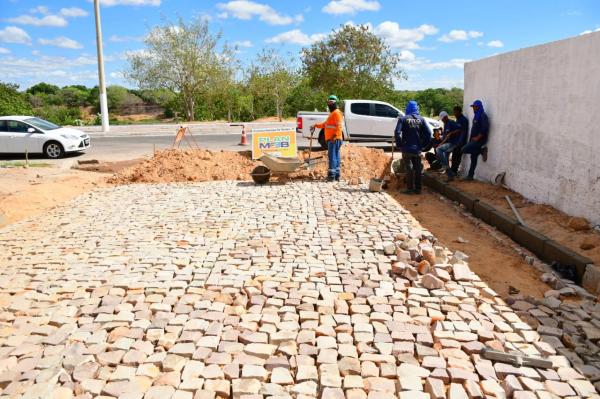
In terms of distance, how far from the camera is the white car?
1588 centimetres

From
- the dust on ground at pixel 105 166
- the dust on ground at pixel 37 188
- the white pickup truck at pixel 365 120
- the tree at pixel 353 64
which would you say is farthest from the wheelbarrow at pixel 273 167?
the tree at pixel 353 64

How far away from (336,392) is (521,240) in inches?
175

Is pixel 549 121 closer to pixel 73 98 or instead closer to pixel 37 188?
pixel 37 188

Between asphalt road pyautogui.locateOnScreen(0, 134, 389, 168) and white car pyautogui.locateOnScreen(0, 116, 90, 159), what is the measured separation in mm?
368

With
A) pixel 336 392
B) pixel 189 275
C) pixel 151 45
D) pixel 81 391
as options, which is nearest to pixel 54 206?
pixel 189 275

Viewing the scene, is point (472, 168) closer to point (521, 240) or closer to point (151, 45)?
point (521, 240)

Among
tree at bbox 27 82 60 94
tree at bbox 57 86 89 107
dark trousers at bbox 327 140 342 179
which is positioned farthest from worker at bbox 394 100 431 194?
tree at bbox 27 82 60 94

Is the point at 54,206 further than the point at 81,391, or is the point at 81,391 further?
the point at 54,206

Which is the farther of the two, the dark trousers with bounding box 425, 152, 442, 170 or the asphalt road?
the asphalt road

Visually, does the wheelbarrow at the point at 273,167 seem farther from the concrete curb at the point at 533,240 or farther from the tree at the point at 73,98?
the tree at the point at 73,98

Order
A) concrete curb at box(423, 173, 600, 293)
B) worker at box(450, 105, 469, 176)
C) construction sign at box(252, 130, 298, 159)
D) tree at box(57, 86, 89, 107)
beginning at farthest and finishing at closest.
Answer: tree at box(57, 86, 89, 107)
construction sign at box(252, 130, 298, 159)
worker at box(450, 105, 469, 176)
concrete curb at box(423, 173, 600, 293)

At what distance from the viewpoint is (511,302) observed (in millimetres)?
4617

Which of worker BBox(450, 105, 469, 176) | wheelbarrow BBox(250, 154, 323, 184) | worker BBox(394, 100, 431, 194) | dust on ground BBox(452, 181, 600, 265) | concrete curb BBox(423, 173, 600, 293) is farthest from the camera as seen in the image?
wheelbarrow BBox(250, 154, 323, 184)

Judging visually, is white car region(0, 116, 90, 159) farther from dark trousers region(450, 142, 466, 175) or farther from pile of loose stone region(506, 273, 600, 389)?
pile of loose stone region(506, 273, 600, 389)
